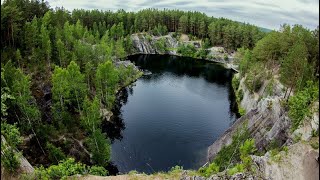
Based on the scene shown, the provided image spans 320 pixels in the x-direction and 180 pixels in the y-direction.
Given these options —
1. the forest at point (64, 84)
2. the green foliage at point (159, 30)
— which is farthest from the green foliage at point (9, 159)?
the green foliage at point (159, 30)

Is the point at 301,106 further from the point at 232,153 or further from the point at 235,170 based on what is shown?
the point at 235,170

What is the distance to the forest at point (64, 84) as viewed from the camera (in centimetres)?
4209

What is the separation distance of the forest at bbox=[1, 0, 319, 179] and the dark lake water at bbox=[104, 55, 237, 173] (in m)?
5.00

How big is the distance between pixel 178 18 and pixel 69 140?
452ft

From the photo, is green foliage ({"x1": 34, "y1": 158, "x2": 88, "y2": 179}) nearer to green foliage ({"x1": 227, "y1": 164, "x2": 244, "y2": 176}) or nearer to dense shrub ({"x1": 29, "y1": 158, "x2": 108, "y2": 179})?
dense shrub ({"x1": 29, "y1": 158, "x2": 108, "y2": 179})

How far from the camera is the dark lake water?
180ft

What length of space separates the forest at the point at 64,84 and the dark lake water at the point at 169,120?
197 inches

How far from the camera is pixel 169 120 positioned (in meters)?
69.7

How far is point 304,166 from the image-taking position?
29.5m

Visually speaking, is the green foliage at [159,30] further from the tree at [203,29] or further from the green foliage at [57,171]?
the green foliage at [57,171]

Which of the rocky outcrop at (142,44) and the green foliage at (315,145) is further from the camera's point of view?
the rocky outcrop at (142,44)

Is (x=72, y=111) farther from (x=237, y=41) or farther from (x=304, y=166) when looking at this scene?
(x=237, y=41)

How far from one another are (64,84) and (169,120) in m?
26.8

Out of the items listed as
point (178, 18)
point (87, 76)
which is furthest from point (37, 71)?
point (178, 18)
